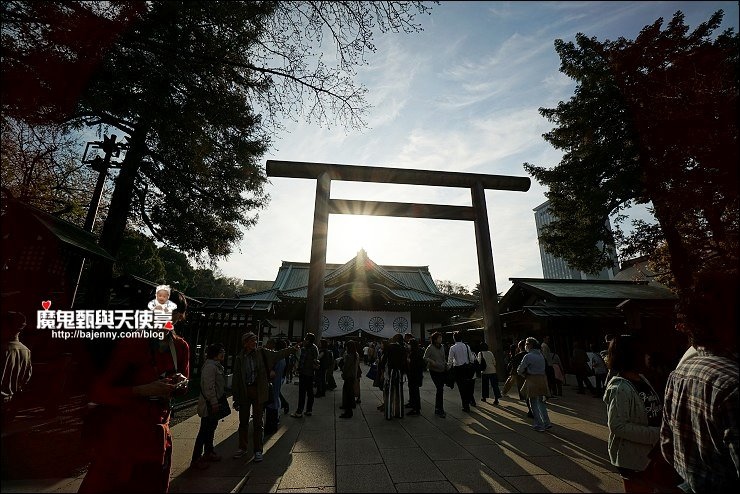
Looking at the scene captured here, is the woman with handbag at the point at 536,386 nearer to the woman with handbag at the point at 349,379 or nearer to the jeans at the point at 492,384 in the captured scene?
the jeans at the point at 492,384

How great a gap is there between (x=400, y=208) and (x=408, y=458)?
23.0ft

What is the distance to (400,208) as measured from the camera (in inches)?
378

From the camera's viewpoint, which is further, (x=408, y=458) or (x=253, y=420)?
(x=253, y=420)

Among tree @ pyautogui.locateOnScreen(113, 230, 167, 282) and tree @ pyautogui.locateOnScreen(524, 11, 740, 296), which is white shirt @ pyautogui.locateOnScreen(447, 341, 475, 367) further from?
tree @ pyautogui.locateOnScreen(113, 230, 167, 282)

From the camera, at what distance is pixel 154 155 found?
26.9 ft

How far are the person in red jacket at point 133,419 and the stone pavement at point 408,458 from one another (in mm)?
1272

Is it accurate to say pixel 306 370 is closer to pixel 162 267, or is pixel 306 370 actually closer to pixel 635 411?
pixel 635 411

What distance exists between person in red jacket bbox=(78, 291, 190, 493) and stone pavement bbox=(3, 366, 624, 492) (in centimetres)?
127

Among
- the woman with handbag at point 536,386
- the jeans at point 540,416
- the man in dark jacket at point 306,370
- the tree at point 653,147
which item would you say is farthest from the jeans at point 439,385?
the tree at point 653,147

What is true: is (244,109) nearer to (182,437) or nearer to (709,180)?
(182,437)

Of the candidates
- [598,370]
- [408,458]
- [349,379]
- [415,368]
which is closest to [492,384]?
[415,368]

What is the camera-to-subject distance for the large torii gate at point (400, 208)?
783 cm

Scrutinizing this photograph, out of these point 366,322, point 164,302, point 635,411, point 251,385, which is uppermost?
point 366,322

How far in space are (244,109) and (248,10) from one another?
1449mm
